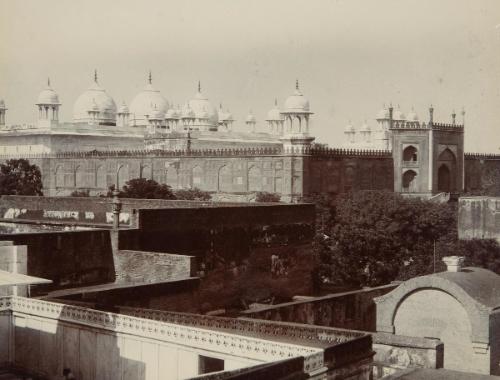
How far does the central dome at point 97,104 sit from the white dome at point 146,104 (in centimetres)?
344

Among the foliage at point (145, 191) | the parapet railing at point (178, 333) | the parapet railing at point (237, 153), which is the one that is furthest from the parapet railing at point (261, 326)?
the parapet railing at point (237, 153)

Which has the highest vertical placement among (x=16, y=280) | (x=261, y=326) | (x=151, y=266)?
(x=16, y=280)

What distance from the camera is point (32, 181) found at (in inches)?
1857

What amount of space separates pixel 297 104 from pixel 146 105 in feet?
72.4

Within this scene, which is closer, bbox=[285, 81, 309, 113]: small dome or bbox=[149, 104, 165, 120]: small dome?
bbox=[285, 81, 309, 113]: small dome

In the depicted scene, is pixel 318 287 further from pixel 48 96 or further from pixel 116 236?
pixel 48 96

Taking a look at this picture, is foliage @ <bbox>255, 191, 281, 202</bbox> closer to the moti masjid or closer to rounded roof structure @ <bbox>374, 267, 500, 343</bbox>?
the moti masjid

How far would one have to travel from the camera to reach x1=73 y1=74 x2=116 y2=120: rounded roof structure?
64375mm

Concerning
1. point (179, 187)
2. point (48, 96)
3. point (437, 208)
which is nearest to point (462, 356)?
point (437, 208)

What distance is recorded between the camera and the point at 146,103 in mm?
69125

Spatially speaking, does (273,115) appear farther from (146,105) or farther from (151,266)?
(151,266)

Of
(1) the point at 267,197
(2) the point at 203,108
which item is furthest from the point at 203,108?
(1) the point at 267,197

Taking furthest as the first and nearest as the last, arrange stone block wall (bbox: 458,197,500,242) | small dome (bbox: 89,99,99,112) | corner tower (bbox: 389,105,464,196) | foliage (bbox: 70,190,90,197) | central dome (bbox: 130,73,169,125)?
central dome (bbox: 130,73,169,125) < small dome (bbox: 89,99,99,112) < foliage (bbox: 70,190,90,197) < corner tower (bbox: 389,105,464,196) < stone block wall (bbox: 458,197,500,242)

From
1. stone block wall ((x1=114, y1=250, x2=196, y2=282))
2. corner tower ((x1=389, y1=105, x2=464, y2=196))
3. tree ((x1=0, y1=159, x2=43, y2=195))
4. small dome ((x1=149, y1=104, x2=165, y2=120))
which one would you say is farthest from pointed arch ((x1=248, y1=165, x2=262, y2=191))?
stone block wall ((x1=114, y1=250, x2=196, y2=282))
